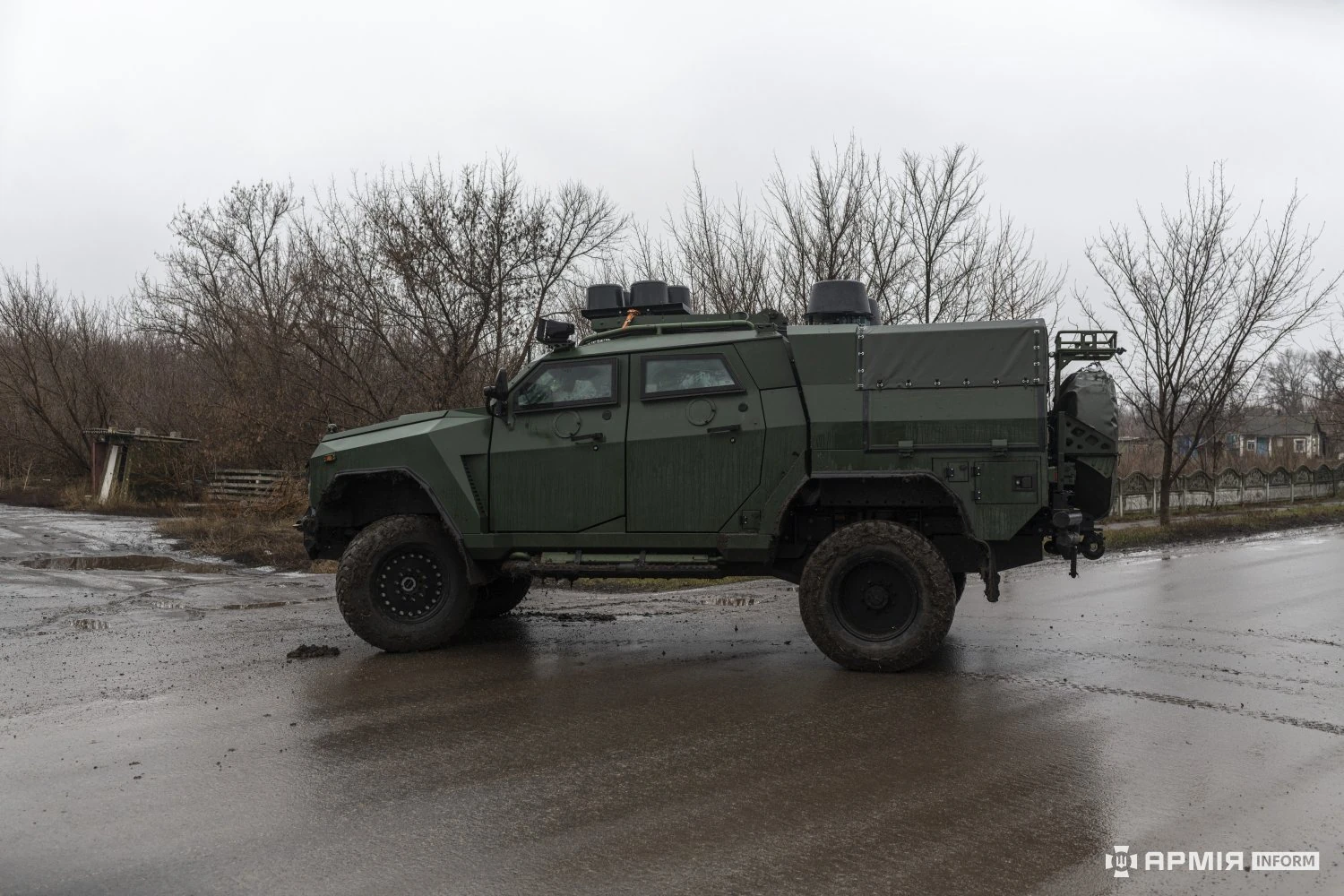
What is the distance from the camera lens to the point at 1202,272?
57.2ft

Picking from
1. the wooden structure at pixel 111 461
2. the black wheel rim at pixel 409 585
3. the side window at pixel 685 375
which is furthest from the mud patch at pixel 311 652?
the wooden structure at pixel 111 461

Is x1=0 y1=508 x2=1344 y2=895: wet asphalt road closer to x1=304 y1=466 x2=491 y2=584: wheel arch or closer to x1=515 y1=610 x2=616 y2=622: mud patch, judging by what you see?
x1=515 y1=610 x2=616 y2=622: mud patch

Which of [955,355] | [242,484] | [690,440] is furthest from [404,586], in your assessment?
[242,484]

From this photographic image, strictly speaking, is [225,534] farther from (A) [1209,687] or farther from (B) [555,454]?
(A) [1209,687]

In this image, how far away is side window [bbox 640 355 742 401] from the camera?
769cm

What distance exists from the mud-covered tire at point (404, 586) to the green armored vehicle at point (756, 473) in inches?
0.6

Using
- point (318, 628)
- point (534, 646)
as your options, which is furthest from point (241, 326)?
point (534, 646)

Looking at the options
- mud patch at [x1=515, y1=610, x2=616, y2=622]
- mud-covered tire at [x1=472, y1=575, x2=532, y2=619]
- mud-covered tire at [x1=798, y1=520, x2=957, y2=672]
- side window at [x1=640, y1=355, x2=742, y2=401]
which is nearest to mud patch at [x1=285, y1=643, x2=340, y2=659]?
mud-covered tire at [x1=472, y1=575, x2=532, y2=619]

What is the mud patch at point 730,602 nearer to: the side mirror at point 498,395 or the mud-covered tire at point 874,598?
the mud-covered tire at point 874,598

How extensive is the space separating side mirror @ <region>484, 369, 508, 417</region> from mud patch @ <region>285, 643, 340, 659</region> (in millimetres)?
2192

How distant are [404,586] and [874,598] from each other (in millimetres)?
3546

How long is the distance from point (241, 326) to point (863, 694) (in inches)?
904

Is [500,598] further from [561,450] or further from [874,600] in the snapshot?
[874,600]

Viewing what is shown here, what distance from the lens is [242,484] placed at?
929 inches
